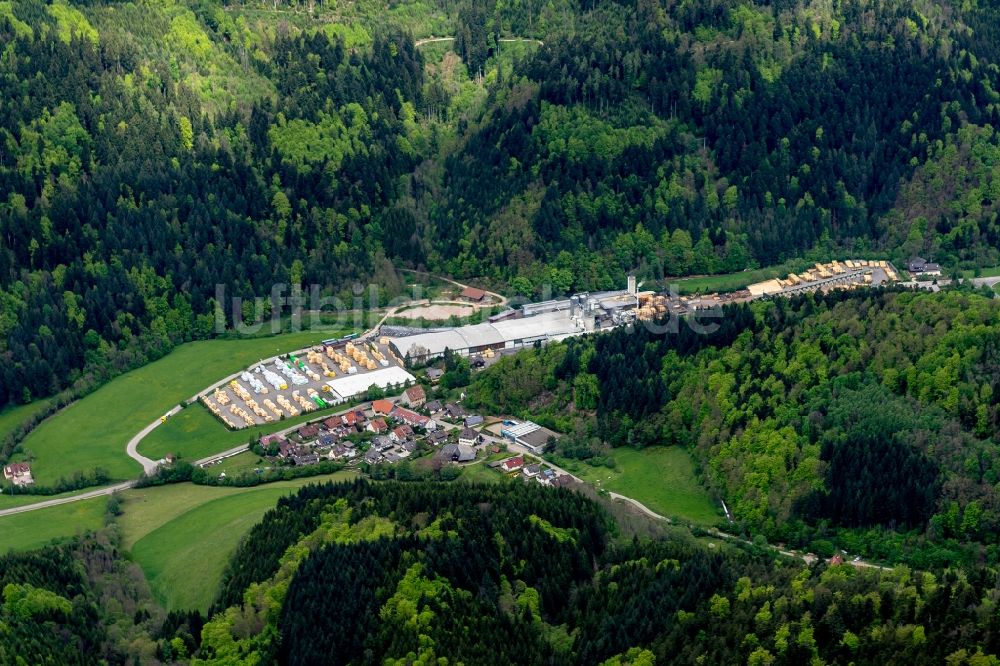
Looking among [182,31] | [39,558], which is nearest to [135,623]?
[39,558]

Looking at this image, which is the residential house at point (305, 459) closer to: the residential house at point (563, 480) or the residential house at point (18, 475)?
the residential house at point (563, 480)

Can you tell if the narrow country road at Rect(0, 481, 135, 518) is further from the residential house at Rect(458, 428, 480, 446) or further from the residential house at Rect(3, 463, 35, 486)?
the residential house at Rect(458, 428, 480, 446)

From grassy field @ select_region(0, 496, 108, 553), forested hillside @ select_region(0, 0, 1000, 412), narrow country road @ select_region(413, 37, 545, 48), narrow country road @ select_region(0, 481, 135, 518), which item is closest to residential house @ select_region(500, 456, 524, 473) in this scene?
narrow country road @ select_region(0, 481, 135, 518)

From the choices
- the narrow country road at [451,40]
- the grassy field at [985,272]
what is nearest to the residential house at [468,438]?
the grassy field at [985,272]

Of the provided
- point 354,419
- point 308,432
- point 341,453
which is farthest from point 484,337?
point 341,453

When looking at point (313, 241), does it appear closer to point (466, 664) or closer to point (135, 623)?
point (135, 623)
